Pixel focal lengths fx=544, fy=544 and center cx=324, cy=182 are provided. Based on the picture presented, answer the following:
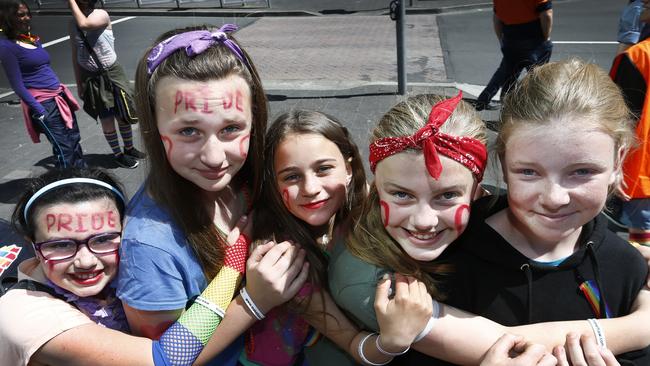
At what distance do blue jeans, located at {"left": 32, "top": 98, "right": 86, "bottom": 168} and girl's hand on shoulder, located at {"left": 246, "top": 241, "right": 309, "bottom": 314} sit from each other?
3.74 meters

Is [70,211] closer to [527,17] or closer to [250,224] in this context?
[250,224]

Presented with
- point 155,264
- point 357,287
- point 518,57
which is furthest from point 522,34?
point 155,264

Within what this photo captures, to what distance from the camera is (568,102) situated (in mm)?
1472

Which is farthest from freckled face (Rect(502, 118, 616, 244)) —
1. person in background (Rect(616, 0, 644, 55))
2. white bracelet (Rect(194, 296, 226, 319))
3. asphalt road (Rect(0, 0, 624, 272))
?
person in background (Rect(616, 0, 644, 55))

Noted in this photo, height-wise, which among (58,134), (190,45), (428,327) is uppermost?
(190,45)

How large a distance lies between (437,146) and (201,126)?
0.72m

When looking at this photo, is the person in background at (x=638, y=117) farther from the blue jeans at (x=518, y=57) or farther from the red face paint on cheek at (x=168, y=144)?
the blue jeans at (x=518, y=57)

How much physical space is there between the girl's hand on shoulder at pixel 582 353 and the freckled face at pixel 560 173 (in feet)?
0.95

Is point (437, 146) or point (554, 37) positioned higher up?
point (437, 146)

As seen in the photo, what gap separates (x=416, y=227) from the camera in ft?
5.07

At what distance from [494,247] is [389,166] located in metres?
0.40

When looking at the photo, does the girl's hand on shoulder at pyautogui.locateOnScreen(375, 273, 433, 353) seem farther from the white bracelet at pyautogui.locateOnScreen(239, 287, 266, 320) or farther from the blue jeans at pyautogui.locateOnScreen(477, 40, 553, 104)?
the blue jeans at pyautogui.locateOnScreen(477, 40, 553, 104)

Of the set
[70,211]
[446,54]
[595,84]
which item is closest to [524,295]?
[595,84]

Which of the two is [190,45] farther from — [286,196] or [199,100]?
[286,196]
